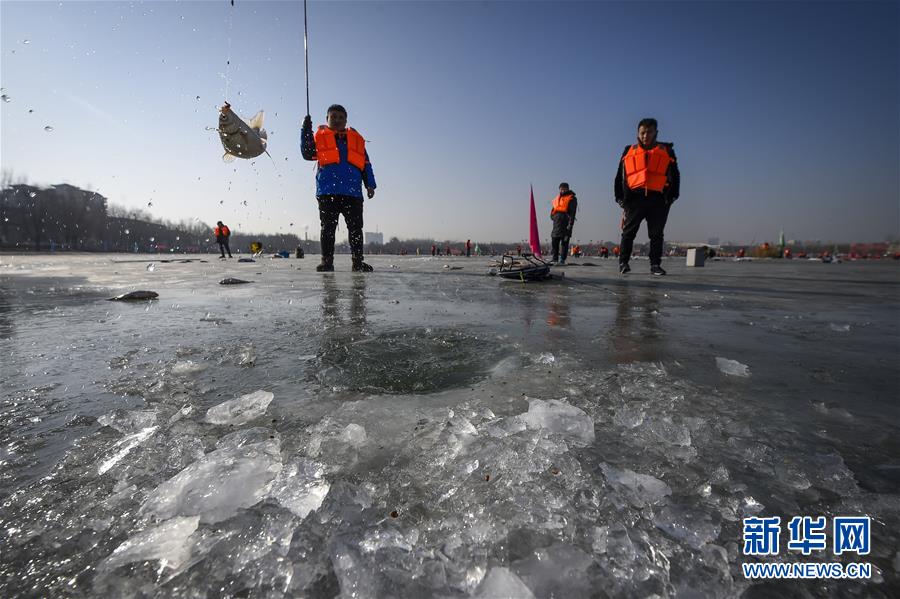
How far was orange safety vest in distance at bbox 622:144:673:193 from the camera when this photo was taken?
5.34 metres

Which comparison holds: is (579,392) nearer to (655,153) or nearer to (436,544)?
(436,544)

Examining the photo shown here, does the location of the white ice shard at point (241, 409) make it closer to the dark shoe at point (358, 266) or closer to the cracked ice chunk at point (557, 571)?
the cracked ice chunk at point (557, 571)

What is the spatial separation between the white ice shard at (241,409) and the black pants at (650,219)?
5.59 meters

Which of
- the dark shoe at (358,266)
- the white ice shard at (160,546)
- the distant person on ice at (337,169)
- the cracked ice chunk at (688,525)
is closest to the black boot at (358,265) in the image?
Result: the dark shoe at (358,266)

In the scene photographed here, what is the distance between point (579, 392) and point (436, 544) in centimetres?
68

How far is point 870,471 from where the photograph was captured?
0.73m

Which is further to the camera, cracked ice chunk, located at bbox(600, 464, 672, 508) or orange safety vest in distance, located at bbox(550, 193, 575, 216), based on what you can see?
orange safety vest in distance, located at bbox(550, 193, 575, 216)

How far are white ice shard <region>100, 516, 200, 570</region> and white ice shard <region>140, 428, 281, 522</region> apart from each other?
0.08 ft

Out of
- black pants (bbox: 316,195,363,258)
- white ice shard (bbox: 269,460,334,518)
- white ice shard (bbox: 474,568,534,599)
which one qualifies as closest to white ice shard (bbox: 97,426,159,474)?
white ice shard (bbox: 269,460,334,518)

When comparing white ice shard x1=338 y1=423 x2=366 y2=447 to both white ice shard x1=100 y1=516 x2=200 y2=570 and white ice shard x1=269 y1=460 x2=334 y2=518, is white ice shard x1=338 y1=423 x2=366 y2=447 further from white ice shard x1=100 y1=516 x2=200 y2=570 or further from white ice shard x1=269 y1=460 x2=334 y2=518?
white ice shard x1=100 y1=516 x2=200 y2=570

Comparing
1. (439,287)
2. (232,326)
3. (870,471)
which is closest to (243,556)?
(870,471)

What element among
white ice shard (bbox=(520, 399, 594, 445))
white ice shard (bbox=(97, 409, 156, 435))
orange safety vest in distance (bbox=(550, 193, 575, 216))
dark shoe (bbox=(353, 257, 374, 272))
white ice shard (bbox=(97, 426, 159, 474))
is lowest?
white ice shard (bbox=(97, 426, 159, 474))

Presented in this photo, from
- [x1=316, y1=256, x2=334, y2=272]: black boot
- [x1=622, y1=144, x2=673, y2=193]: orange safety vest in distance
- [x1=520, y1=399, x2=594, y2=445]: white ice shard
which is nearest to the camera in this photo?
[x1=520, y1=399, x2=594, y2=445]: white ice shard

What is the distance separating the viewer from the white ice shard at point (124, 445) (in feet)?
2.48
